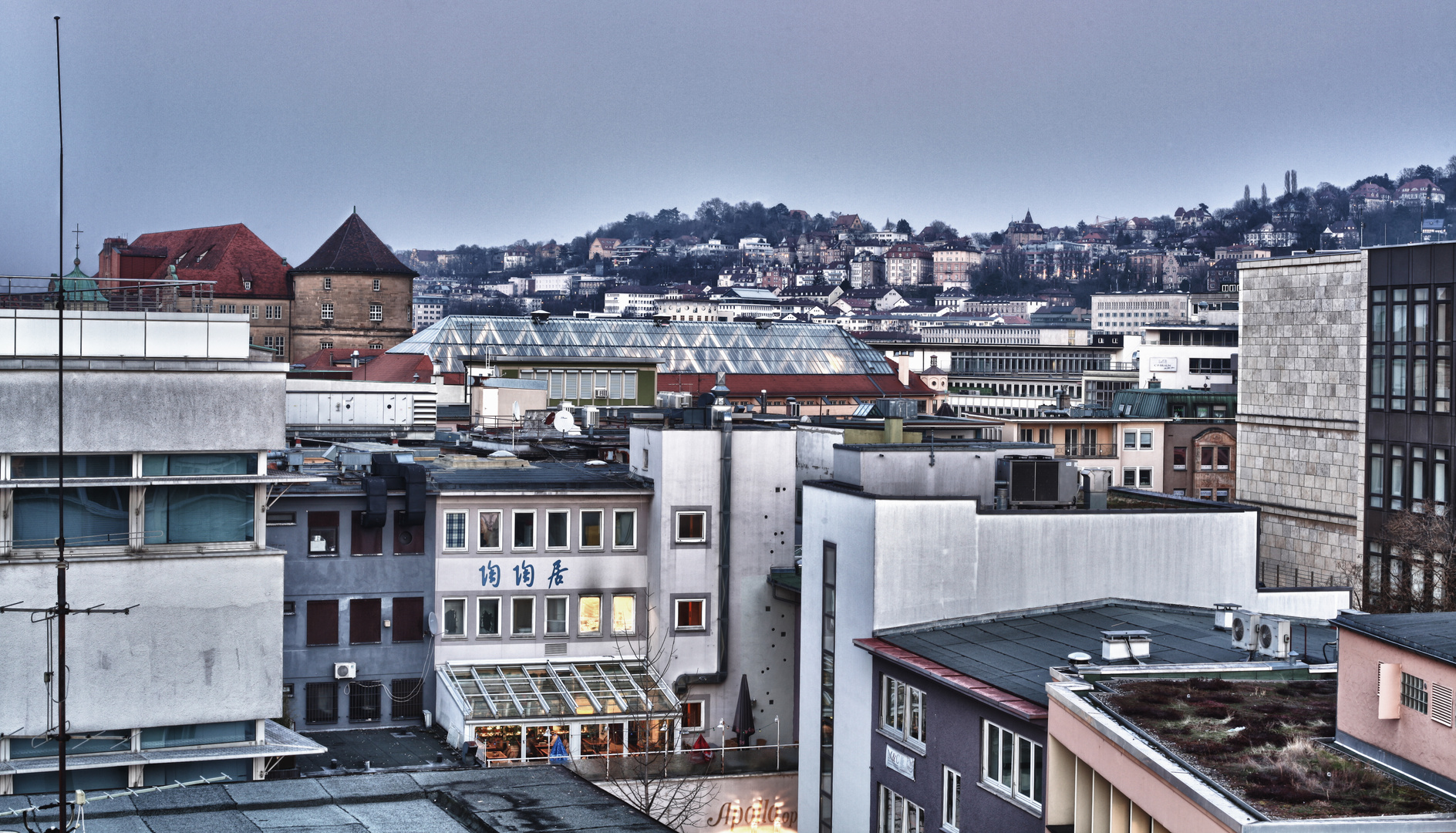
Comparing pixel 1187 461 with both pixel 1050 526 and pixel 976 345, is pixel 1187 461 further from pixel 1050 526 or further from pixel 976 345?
pixel 976 345

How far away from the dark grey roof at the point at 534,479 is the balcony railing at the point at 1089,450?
32579 millimetres

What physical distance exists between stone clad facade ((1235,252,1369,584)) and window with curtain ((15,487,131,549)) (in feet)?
104

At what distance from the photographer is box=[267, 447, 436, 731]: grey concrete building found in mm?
32094

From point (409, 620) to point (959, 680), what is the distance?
16524 mm

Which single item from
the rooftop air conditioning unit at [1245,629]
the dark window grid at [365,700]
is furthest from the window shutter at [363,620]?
the rooftop air conditioning unit at [1245,629]

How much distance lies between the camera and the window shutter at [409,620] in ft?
108

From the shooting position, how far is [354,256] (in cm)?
12425

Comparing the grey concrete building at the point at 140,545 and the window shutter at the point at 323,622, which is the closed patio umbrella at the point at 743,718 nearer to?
the window shutter at the point at 323,622

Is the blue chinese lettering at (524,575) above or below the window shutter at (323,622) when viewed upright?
above

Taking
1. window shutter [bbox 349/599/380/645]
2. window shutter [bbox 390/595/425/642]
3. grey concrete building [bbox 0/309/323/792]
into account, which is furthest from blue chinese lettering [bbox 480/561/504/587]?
grey concrete building [bbox 0/309/323/792]

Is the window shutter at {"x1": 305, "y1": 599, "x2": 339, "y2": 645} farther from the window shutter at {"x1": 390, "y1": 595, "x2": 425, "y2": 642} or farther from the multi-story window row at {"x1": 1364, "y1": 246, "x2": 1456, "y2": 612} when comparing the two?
the multi-story window row at {"x1": 1364, "y1": 246, "x2": 1456, "y2": 612}

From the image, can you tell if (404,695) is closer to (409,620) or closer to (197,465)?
(409,620)

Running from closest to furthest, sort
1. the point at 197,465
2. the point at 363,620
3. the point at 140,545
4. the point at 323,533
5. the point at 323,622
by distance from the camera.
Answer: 1. the point at 140,545
2. the point at 197,465
3. the point at 323,533
4. the point at 323,622
5. the point at 363,620

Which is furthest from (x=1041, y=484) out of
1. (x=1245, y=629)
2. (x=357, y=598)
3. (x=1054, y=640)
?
(x=357, y=598)
